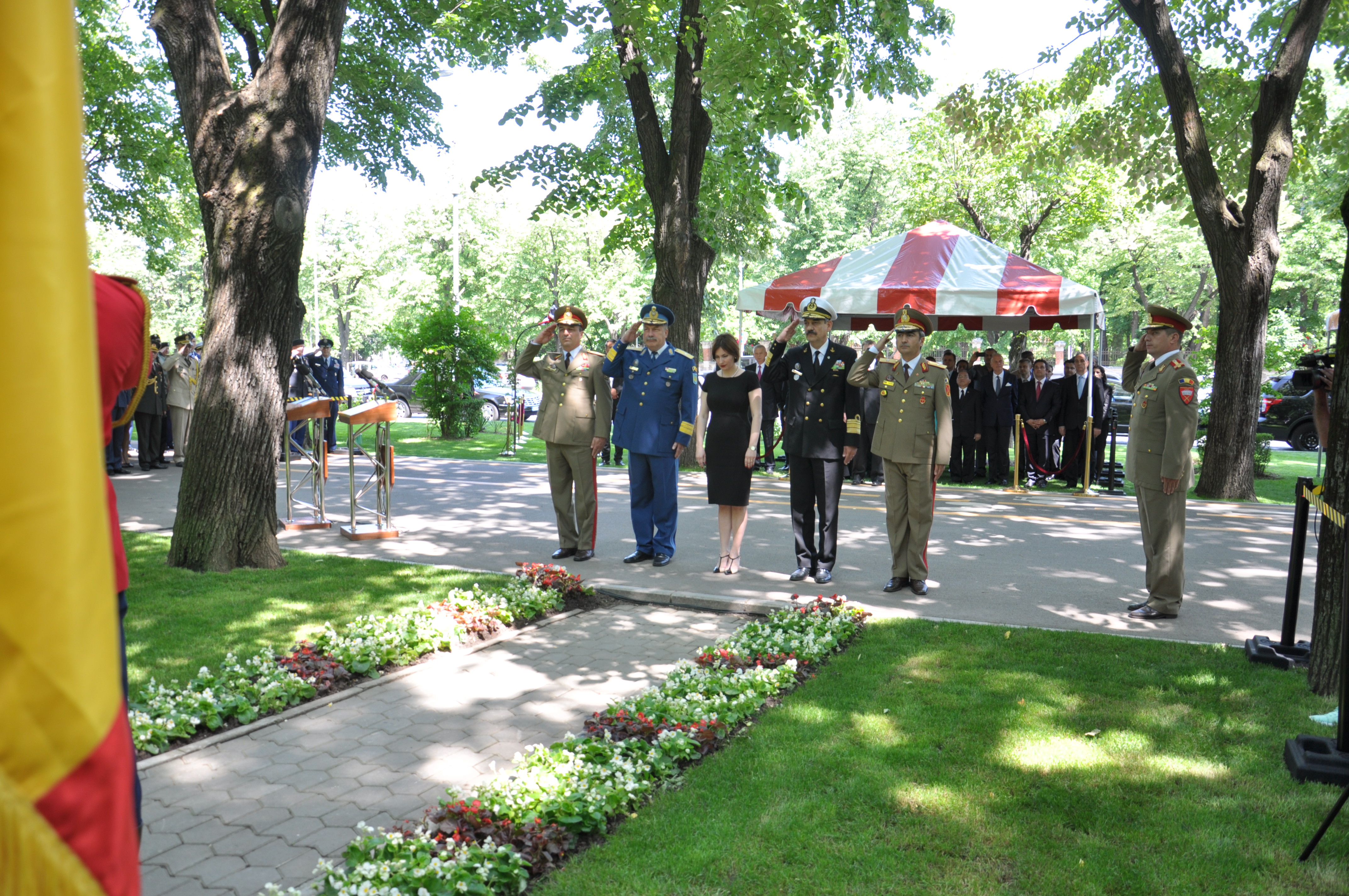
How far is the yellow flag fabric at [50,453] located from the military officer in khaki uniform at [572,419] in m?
8.05

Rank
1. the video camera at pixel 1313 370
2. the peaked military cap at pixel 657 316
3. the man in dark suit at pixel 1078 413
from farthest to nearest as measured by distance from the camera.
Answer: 1. the man in dark suit at pixel 1078 413
2. the peaked military cap at pixel 657 316
3. the video camera at pixel 1313 370

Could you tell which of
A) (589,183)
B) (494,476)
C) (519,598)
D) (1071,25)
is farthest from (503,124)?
(519,598)

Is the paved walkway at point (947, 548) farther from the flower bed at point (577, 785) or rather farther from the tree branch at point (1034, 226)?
the tree branch at point (1034, 226)

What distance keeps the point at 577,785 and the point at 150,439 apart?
1569 cm

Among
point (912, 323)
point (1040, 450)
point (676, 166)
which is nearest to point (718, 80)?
point (676, 166)

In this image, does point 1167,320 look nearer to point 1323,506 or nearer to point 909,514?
point 1323,506

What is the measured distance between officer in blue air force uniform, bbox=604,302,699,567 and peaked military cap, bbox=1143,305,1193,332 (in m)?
3.84

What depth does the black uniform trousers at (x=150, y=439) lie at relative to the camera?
16.7 meters

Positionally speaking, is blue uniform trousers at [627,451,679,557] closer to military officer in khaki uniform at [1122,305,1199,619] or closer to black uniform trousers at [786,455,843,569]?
black uniform trousers at [786,455,843,569]

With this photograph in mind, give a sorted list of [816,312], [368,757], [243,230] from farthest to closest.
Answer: [816,312] < [243,230] < [368,757]

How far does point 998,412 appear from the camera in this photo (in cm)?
1691

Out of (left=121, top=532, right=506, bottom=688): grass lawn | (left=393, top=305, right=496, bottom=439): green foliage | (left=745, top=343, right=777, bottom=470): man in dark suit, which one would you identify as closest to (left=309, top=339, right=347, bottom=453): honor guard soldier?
(left=393, top=305, right=496, bottom=439): green foliage

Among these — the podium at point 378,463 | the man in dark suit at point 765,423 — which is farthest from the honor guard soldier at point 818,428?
the man in dark suit at point 765,423

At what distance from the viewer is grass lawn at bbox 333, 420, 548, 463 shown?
20.6m
